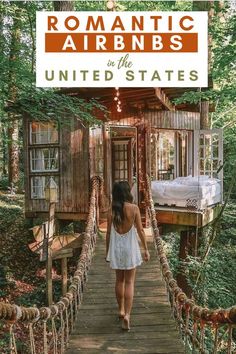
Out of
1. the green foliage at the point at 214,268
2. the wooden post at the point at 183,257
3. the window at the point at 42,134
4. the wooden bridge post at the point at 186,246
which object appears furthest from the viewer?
the window at the point at 42,134

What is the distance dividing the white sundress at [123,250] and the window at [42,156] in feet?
21.4

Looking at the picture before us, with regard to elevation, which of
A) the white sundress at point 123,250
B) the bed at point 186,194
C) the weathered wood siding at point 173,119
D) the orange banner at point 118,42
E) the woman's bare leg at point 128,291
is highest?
the orange banner at point 118,42

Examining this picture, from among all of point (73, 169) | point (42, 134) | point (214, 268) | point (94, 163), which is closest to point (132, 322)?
point (214, 268)

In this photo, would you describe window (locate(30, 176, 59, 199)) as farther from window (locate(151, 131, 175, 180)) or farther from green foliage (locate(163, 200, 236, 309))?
window (locate(151, 131, 175, 180))

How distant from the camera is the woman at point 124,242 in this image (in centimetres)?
499

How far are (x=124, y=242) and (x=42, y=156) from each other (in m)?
7.05

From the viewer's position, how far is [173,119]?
44.7 ft

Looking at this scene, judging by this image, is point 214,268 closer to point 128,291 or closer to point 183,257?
point 183,257

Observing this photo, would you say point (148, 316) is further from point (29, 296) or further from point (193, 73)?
point (29, 296)

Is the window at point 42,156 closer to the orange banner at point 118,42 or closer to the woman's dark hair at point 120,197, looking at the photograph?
the orange banner at point 118,42

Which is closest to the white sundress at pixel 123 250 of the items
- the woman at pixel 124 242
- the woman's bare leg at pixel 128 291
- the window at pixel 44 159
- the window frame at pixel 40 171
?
the woman at pixel 124 242

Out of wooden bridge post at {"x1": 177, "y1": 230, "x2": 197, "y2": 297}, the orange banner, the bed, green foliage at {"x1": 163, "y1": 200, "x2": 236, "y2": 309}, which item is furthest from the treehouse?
the orange banner

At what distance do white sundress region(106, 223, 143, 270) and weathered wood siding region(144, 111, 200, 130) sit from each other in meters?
7.27

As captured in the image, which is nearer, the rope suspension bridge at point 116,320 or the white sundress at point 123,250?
the rope suspension bridge at point 116,320
